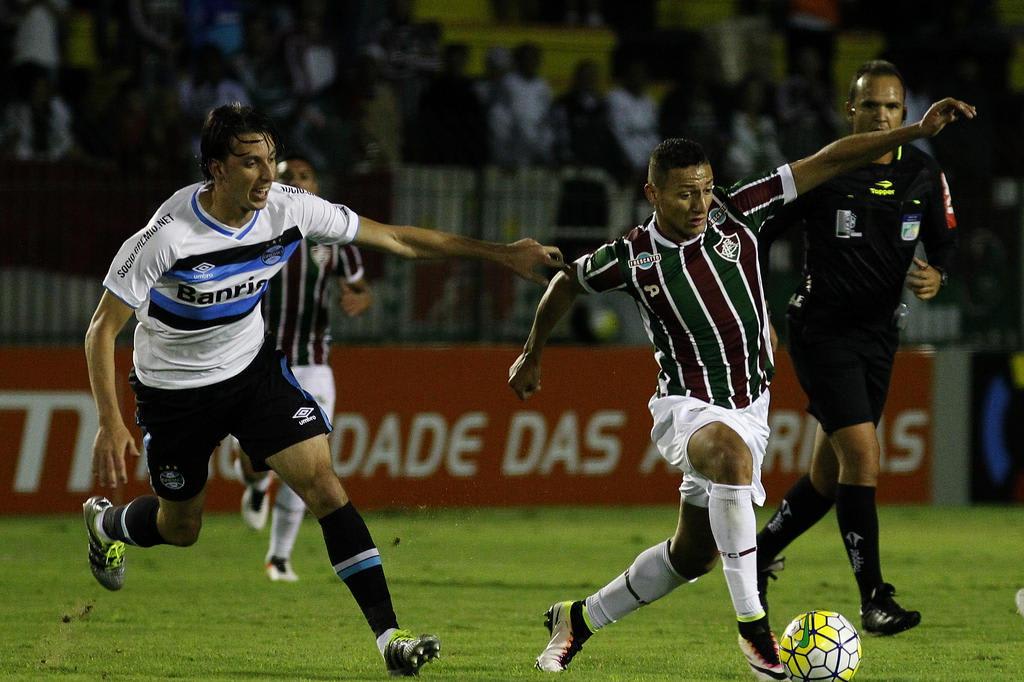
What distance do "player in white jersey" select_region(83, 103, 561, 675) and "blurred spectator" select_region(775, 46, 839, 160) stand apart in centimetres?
810

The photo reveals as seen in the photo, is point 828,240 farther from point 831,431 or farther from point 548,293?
point 548,293

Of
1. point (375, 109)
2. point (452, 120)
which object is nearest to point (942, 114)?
point (452, 120)

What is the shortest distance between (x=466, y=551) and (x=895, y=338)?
3.82 m

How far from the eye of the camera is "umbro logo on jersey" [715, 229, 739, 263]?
6.18m

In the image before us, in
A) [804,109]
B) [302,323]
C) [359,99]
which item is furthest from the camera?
[804,109]

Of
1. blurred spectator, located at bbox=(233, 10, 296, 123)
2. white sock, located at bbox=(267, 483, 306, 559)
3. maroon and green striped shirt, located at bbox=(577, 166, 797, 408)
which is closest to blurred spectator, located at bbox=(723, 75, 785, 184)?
blurred spectator, located at bbox=(233, 10, 296, 123)

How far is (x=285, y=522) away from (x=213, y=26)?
635cm

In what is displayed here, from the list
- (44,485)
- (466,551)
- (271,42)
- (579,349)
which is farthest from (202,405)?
(271,42)

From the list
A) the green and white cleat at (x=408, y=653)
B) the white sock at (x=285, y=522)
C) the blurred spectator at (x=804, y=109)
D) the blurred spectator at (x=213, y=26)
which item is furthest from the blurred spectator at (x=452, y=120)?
the green and white cleat at (x=408, y=653)

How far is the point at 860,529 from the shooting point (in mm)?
7047

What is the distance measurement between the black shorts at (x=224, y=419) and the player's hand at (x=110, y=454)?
687mm

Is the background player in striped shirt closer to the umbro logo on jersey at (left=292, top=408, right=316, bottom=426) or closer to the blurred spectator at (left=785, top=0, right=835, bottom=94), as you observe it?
the umbro logo on jersey at (left=292, top=408, right=316, bottom=426)

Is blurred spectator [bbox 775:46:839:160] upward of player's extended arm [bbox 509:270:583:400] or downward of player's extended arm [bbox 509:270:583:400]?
upward

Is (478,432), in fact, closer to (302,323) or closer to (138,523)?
(302,323)
